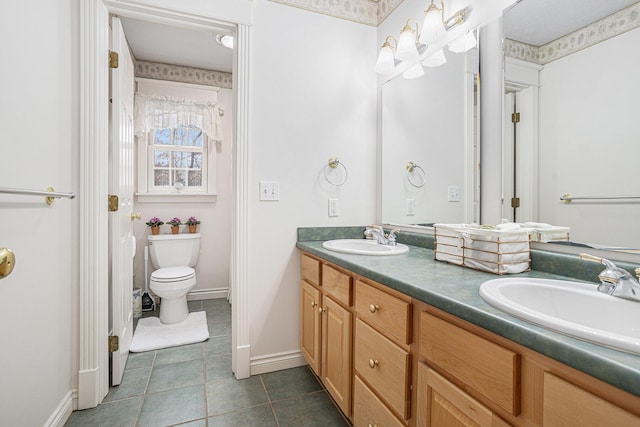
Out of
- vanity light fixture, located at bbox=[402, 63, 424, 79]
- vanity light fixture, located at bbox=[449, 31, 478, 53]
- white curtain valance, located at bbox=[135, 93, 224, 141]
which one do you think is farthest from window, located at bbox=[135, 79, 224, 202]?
vanity light fixture, located at bbox=[449, 31, 478, 53]

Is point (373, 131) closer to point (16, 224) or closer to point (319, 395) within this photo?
point (319, 395)

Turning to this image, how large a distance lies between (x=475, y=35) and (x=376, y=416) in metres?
1.70

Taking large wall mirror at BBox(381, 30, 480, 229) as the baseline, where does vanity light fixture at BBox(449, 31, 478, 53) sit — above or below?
above

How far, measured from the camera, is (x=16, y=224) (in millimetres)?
1158

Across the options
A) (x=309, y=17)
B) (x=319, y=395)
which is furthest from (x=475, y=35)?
(x=319, y=395)

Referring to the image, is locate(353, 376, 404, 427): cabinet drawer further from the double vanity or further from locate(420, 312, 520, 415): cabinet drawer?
locate(420, 312, 520, 415): cabinet drawer

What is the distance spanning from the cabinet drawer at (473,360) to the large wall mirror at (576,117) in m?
0.64

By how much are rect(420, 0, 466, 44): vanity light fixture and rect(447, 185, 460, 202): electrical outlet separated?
0.79 metres

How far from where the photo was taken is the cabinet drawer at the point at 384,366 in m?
1.01

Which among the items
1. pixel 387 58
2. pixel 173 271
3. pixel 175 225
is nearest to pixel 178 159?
pixel 175 225

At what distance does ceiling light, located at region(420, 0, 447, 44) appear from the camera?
1.62m

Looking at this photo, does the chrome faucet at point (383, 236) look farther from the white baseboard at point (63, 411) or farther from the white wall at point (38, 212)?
the white baseboard at point (63, 411)

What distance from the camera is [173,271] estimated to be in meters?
2.80

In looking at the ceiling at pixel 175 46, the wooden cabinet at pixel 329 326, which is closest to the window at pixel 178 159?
the ceiling at pixel 175 46
